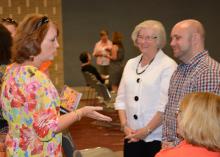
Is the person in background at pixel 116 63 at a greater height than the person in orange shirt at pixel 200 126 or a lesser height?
lesser

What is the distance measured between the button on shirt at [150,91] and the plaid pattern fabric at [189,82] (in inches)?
8.8

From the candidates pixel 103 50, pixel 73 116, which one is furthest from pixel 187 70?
pixel 103 50

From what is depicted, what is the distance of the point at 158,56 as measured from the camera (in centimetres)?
335

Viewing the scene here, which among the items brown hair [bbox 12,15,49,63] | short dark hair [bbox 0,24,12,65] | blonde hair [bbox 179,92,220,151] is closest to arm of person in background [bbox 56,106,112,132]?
brown hair [bbox 12,15,49,63]

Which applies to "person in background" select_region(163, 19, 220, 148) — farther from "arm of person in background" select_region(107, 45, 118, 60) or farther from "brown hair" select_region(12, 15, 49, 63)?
"arm of person in background" select_region(107, 45, 118, 60)

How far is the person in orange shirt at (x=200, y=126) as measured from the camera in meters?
1.93

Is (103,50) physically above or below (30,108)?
below

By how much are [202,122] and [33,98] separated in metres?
0.90

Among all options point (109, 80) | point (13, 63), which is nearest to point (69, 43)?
point (109, 80)

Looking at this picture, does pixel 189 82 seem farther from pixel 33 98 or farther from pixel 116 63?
pixel 116 63

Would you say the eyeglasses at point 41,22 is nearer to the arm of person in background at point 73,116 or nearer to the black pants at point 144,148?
the arm of person in background at point 73,116

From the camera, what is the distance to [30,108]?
7.48ft

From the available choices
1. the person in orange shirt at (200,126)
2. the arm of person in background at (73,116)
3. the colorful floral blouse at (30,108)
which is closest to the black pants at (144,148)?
the arm of person in background at (73,116)

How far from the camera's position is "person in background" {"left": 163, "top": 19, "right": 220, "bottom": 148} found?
2.79 metres
